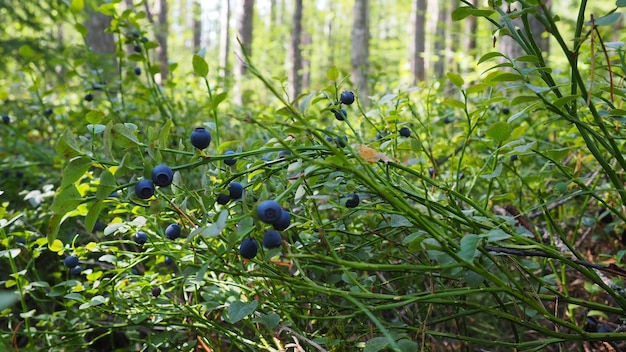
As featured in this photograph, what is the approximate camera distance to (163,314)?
1095 mm

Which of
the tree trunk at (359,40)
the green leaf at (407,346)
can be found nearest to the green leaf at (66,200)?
the green leaf at (407,346)

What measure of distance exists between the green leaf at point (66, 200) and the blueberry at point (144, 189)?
96 mm

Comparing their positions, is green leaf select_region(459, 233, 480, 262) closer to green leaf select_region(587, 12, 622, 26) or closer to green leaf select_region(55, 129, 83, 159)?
green leaf select_region(587, 12, 622, 26)

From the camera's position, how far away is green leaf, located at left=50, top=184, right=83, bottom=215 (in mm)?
745

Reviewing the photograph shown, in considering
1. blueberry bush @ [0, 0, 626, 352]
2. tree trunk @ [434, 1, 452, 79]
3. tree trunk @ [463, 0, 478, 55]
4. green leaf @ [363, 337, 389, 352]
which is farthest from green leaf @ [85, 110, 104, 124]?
tree trunk @ [463, 0, 478, 55]

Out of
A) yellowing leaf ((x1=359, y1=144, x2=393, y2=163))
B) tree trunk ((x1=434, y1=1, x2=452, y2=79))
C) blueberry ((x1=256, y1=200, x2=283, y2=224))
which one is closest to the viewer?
blueberry ((x1=256, y1=200, x2=283, y2=224))

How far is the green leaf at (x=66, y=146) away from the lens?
2.39 feet

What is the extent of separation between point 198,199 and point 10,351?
71cm

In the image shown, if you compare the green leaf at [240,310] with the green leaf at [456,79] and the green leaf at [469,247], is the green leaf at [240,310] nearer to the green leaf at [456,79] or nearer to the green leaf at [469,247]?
the green leaf at [469,247]

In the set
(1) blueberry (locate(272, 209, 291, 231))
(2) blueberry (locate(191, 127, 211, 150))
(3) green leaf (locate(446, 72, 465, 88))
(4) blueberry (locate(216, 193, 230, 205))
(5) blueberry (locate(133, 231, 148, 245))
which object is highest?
(3) green leaf (locate(446, 72, 465, 88))

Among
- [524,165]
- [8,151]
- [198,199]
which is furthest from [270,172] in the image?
[8,151]

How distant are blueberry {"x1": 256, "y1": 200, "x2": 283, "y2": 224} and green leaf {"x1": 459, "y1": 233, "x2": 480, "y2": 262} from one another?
0.27 metres

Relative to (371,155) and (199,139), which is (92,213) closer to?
(199,139)

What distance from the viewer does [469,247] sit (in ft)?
2.41
